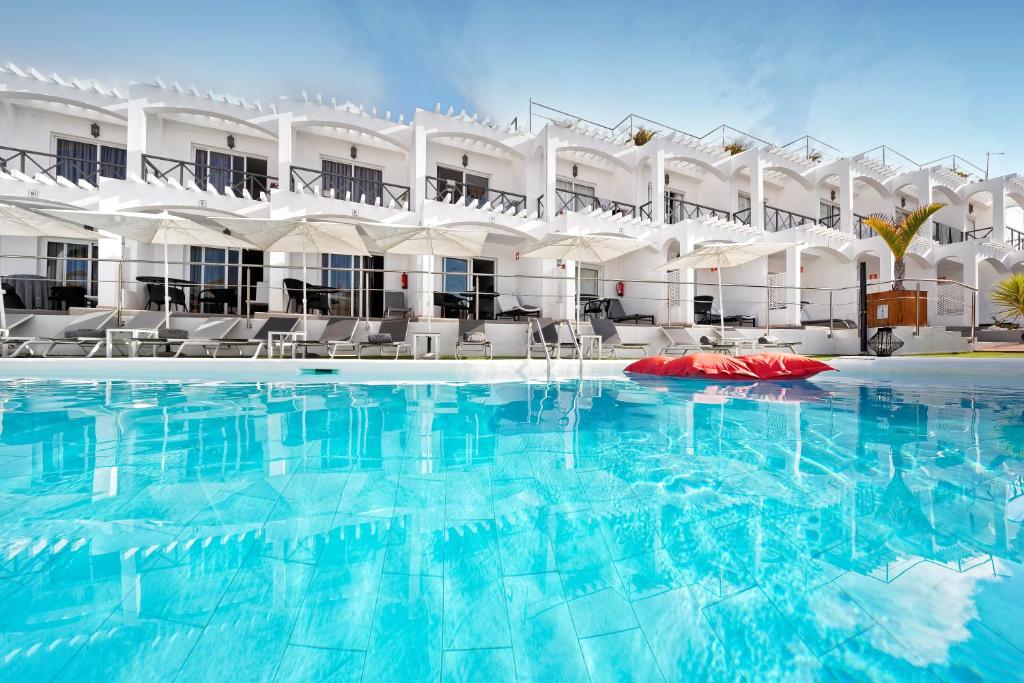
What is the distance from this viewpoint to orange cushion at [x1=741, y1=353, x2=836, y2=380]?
7289 mm

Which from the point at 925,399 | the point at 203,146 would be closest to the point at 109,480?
the point at 925,399

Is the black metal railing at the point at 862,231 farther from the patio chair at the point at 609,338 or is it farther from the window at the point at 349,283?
the window at the point at 349,283

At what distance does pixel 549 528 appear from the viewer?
6.28 feet

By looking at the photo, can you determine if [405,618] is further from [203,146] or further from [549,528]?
[203,146]

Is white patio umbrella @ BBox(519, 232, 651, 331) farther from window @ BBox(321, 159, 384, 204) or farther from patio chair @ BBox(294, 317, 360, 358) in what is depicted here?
window @ BBox(321, 159, 384, 204)

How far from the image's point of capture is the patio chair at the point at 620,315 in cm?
1388

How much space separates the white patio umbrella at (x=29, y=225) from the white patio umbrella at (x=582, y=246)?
27.9 ft

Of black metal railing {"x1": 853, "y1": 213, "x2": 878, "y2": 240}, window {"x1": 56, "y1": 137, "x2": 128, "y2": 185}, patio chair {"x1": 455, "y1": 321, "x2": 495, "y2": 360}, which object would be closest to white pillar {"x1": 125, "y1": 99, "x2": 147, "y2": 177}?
window {"x1": 56, "y1": 137, "x2": 128, "y2": 185}

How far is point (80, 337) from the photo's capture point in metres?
7.89

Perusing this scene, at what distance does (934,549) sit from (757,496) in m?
0.66

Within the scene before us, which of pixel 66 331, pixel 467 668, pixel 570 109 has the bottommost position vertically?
pixel 467 668

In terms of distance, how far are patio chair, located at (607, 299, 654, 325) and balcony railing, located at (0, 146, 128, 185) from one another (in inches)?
512

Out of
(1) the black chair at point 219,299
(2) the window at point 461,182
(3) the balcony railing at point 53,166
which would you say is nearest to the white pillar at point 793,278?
(2) the window at point 461,182

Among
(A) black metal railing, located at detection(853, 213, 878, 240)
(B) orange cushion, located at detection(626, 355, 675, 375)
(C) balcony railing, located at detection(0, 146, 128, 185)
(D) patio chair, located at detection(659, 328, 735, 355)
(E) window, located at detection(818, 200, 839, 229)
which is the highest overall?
(E) window, located at detection(818, 200, 839, 229)
